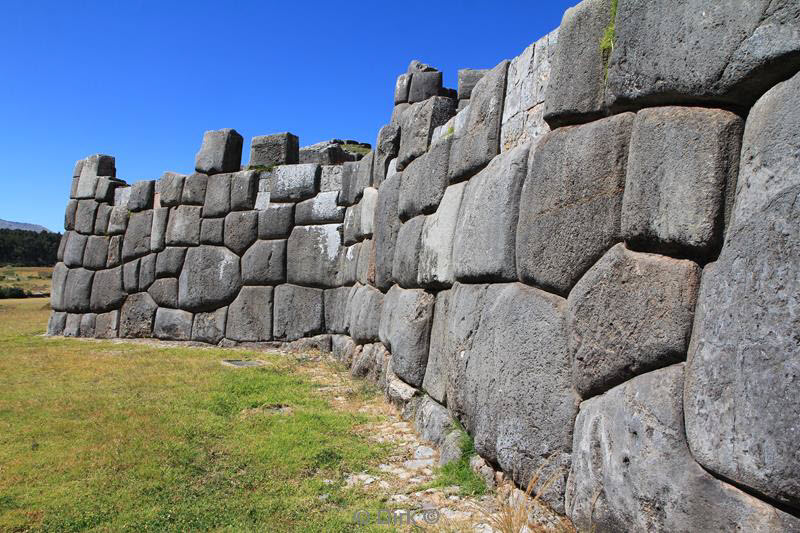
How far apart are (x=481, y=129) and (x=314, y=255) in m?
5.09

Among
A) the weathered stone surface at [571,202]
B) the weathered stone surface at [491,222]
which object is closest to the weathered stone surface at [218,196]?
the weathered stone surface at [491,222]

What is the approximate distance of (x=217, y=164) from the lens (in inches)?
397

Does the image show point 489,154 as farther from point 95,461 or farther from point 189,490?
point 95,461

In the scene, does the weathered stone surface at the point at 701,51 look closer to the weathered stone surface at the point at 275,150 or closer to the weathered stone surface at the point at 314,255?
the weathered stone surface at the point at 314,255

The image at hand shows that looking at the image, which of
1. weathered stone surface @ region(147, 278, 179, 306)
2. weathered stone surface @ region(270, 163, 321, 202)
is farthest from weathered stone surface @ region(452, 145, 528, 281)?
weathered stone surface @ region(147, 278, 179, 306)

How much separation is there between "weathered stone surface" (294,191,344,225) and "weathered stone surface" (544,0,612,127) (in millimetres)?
6054

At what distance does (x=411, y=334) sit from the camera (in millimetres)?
5250

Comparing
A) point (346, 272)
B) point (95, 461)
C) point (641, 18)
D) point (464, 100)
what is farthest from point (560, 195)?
point (346, 272)

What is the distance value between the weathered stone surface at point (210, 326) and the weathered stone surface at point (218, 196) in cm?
152

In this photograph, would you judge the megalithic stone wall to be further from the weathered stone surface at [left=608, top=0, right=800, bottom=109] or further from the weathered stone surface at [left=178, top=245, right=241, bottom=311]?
the weathered stone surface at [left=178, top=245, right=241, bottom=311]

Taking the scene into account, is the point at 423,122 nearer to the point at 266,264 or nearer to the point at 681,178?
the point at 681,178

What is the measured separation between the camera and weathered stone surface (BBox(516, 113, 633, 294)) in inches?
106

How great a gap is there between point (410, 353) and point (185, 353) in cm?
453

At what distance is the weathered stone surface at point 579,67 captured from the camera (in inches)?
114
